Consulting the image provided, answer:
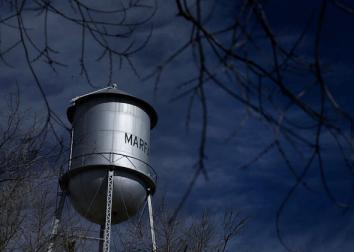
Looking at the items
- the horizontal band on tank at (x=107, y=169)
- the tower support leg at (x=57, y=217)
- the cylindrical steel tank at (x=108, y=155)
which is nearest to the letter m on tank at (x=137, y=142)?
the cylindrical steel tank at (x=108, y=155)

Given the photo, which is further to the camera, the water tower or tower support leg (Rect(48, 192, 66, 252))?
the water tower

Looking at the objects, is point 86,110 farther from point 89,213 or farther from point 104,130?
point 89,213

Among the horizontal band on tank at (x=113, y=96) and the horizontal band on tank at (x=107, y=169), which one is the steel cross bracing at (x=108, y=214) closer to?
the horizontal band on tank at (x=107, y=169)

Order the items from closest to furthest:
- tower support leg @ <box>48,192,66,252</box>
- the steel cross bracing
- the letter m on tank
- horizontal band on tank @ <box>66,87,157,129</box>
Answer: tower support leg @ <box>48,192,66,252</box>, the steel cross bracing, the letter m on tank, horizontal band on tank @ <box>66,87,157,129</box>

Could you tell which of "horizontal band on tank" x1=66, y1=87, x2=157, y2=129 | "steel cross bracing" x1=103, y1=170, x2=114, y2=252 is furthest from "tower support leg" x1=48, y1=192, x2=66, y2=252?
"horizontal band on tank" x1=66, y1=87, x2=157, y2=129

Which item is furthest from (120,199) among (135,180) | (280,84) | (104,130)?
(280,84)

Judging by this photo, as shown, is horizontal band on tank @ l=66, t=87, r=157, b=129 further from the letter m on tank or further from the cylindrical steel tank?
the letter m on tank

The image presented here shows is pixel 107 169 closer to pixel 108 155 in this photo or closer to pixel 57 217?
pixel 108 155

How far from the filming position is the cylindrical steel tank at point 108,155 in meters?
17.2

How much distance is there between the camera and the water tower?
17.2 m

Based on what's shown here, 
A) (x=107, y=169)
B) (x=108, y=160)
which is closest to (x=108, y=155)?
(x=108, y=160)

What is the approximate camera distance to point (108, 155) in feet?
55.9

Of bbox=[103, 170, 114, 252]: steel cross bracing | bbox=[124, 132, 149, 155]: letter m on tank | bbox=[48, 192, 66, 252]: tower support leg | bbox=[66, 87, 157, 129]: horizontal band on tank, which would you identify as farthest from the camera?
bbox=[66, 87, 157, 129]: horizontal band on tank

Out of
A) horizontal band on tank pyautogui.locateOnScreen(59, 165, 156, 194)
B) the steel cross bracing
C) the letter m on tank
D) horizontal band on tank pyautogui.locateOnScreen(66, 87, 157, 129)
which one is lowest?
the steel cross bracing
